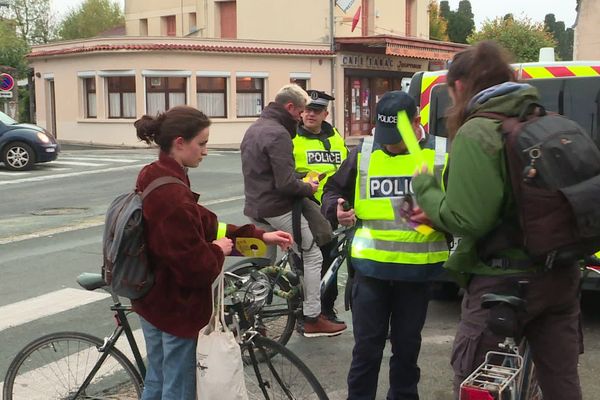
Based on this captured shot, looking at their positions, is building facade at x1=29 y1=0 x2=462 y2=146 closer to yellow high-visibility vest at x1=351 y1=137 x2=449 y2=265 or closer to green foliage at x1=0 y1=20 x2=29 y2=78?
green foliage at x1=0 y1=20 x2=29 y2=78

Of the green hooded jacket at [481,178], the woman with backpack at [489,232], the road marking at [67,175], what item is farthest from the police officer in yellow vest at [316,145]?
the road marking at [67,175]

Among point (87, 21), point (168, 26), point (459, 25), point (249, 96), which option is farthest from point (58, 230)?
point (459, 25)

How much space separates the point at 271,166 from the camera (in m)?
5.08

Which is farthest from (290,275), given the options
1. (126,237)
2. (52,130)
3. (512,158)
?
(52,130)

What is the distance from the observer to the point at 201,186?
1468 centimetres

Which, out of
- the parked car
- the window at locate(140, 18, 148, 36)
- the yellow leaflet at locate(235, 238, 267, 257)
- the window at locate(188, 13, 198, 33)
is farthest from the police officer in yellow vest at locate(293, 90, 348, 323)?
the window at locate(140, 18, 148, 36)

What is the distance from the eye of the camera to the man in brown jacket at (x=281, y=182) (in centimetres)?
502

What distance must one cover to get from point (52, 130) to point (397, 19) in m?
17.5

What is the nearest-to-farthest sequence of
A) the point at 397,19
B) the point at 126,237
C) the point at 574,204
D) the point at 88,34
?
the point at 574,204 < the point at 126,237 < the point at 397,19 < the point at 88,34

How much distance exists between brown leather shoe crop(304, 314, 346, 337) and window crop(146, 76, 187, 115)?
79.3 ft

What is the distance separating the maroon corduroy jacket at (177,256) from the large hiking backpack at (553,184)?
1228 mm

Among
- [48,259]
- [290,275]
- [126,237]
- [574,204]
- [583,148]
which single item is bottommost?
[48,259]

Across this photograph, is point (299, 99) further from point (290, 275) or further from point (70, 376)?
point (70, 376)

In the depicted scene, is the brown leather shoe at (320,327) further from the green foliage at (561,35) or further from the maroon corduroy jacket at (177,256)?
the green foliage at (561,35)
